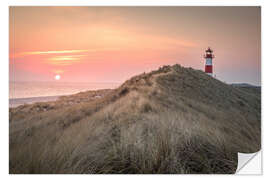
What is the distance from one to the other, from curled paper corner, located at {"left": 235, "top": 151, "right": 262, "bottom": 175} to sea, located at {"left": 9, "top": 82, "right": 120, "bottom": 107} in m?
1.71

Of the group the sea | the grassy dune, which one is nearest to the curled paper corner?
the grassy dune

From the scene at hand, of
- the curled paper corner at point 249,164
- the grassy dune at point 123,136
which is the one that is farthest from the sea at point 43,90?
the curled paper corner at point 249,164

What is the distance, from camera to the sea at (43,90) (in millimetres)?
2338

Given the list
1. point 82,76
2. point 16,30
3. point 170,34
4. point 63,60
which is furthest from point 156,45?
point 16,30

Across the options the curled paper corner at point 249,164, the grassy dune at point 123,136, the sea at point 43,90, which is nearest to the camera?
the grassy dune at point 123,136

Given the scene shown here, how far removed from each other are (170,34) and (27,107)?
2.03 metres

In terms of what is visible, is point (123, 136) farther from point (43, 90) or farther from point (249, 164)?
point (249, 164)

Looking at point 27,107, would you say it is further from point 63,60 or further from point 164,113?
point 164,113

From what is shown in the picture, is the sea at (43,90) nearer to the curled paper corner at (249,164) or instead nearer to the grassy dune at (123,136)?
the grassy dune at (123,136)

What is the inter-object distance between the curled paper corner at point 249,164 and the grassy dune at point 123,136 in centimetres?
7

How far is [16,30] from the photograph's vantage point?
2.39m

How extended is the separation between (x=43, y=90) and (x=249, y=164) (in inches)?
102

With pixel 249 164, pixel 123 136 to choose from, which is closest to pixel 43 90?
pixel 123 136

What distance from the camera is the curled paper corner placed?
2.17 m
